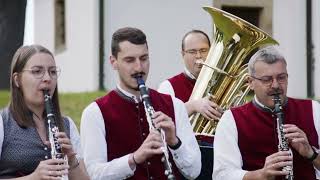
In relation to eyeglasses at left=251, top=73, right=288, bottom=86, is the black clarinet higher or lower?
lower

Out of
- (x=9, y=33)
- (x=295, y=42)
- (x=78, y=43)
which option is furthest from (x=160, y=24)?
(x=9, y=33)

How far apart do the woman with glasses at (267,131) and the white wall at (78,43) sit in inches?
416

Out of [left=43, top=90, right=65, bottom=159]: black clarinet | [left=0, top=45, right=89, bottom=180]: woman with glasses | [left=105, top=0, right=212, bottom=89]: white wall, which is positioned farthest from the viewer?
[left=105, top=0, right=212, bottom=89]: white wall

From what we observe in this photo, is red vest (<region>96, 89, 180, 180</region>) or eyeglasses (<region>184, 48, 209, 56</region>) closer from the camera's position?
red vest (<region>96, 89, 180, 180</region>)

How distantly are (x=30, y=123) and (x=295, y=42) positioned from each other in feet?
38.5

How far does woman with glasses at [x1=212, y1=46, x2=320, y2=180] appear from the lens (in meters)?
5.29

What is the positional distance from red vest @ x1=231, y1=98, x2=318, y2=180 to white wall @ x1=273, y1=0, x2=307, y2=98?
34.5ft

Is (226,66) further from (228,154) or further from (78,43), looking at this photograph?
(78,43)

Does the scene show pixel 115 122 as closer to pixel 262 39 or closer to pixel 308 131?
pixel 308 131

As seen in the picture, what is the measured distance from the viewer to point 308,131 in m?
5.56

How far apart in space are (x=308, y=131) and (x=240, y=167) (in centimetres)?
47

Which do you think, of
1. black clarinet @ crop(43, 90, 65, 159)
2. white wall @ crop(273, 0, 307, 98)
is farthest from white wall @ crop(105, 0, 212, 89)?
black clarinet @ crop(43, 90, 65, 159)

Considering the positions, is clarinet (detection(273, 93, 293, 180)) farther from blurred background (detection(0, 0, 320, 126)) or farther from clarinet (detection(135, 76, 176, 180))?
blurred background (detection(0, 0, 320, 126))

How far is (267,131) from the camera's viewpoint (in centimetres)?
555
